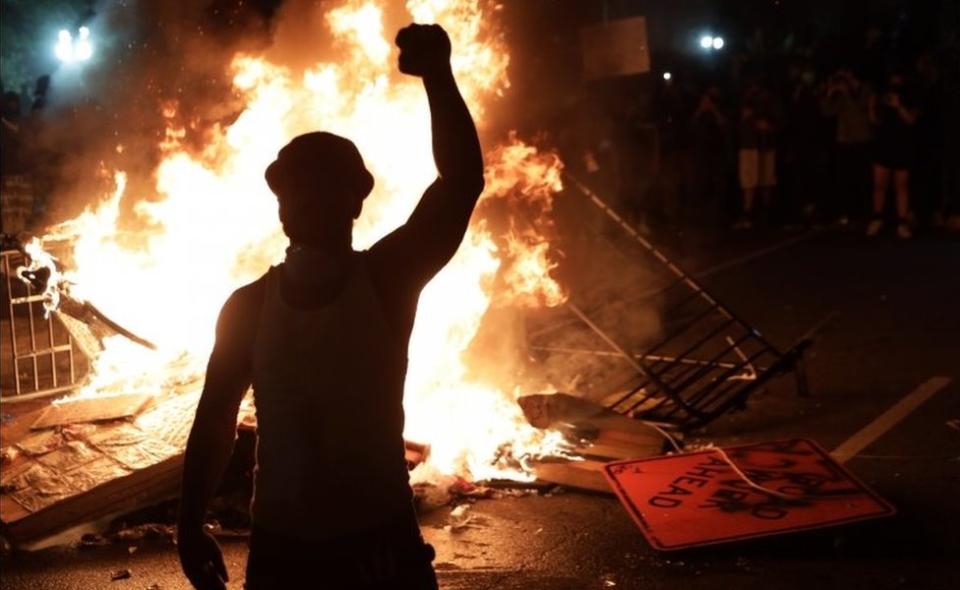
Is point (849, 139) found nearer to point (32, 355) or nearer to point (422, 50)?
point (32, 355)

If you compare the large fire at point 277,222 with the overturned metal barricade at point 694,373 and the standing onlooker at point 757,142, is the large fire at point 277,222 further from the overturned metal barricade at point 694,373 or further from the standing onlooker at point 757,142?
the standing onlooker at point 757,142

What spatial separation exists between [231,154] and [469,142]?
481 centimetres

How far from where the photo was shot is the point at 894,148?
14.2 m

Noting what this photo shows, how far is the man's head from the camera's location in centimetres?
255

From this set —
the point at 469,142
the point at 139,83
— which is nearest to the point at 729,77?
the point at 139,83

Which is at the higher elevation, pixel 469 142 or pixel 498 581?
pixel 469 142

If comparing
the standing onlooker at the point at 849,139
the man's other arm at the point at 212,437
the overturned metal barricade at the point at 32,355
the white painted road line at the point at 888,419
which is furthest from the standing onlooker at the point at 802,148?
the man's other arm at the point at 212,437

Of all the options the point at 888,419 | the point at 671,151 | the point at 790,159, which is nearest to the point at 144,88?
the point at 888,419

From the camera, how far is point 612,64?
1176cm

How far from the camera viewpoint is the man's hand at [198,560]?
2.59 metres

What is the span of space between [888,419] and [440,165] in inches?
204

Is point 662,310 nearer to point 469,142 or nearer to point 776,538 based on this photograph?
point 776,538

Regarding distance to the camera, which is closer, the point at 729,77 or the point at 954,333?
the point at 954,333

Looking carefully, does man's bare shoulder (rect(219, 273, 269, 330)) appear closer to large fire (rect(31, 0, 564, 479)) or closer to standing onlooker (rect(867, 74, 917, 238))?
large fire (rect(31, 0, 564, 479))
